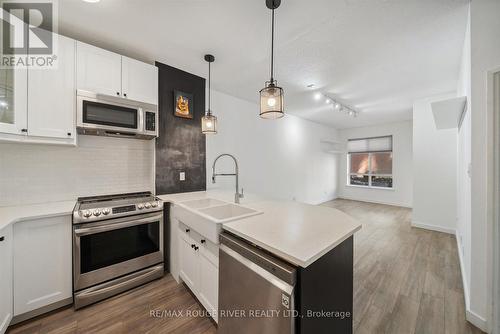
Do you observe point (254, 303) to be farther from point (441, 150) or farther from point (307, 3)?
point (441, 150)

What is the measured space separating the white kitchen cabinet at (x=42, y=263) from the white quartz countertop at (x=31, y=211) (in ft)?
0.19

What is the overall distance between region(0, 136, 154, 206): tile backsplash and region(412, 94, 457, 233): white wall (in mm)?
5240

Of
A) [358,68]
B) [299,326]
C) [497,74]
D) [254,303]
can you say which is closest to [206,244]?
[254,303]

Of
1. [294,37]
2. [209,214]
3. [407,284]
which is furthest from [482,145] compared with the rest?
[209,214]

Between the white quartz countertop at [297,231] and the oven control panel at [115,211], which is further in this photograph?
the oven control panel at [115,211]

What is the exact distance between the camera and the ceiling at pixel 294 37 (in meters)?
1.68

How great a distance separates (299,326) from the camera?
0.92 meters

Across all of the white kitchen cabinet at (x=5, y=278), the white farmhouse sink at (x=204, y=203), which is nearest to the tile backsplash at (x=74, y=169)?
the white kitchen cabinet at (x=5, y=278)

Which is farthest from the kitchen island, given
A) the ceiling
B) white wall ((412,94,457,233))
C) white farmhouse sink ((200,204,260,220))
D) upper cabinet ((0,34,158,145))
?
white wall ((412,94,457,233))

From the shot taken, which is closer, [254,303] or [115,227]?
[254,303]

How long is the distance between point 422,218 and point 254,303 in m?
4.72

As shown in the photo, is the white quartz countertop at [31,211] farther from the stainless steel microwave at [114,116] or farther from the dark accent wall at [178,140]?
the dark accent wall at [178,140]

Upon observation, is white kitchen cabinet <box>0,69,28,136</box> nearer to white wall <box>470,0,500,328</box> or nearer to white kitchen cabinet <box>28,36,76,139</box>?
white kitchen cabinet <box>28,36,76,139</box>

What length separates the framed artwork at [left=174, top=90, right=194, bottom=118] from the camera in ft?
8.93
